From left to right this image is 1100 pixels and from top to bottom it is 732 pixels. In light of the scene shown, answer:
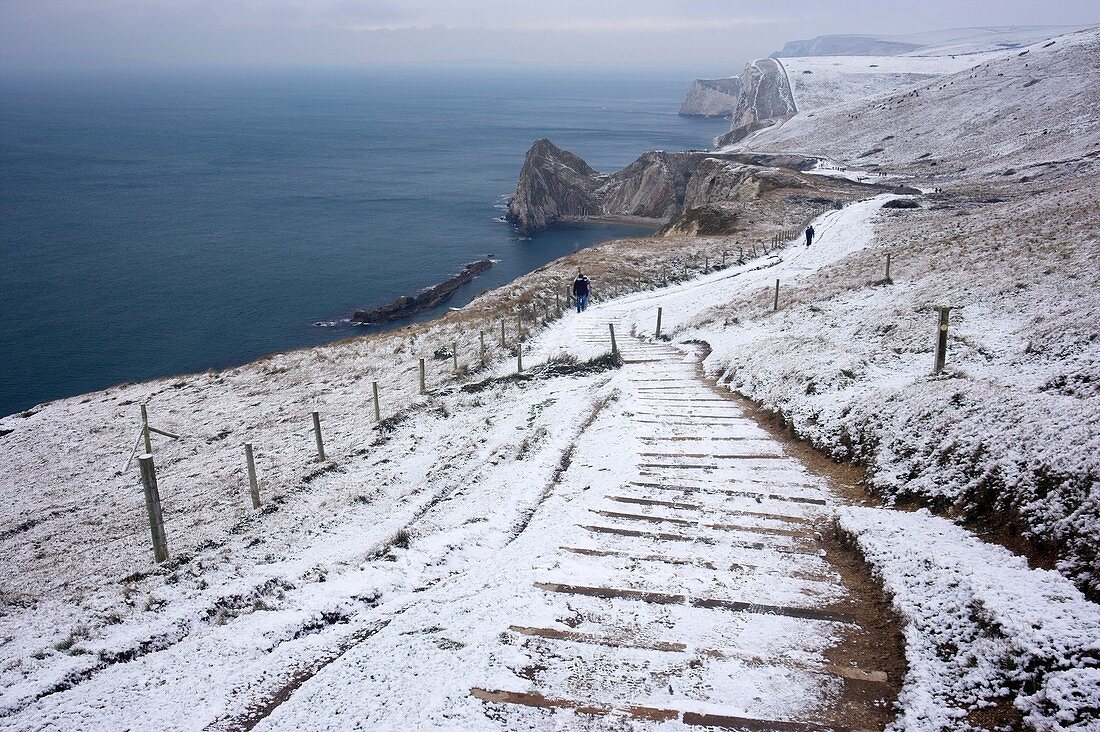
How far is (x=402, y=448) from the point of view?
15.5m

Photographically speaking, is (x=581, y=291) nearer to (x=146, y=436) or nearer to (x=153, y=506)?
(x=146, y=436)

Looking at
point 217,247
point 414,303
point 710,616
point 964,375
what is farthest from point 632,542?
point 217,247

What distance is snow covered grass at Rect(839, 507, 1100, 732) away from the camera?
5.13 m

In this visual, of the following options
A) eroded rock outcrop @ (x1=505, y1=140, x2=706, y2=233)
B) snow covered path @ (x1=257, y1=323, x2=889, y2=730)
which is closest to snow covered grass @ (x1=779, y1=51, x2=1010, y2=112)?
eroded rock outcrop @ (x1=505, y1=140, x2=706, y2=233)

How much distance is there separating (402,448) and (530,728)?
34.9 ft

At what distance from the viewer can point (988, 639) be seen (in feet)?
19.1

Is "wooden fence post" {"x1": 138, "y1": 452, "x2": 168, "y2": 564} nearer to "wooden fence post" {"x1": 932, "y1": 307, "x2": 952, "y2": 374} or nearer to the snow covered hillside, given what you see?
the snow covered hillside

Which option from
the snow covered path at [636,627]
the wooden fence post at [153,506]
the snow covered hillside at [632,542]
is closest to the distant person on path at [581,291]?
the snow covered hillside at [632,542]

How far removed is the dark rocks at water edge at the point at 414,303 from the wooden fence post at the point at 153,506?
143ft

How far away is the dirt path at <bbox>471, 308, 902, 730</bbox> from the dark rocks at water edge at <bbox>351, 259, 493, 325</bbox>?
4609 cm

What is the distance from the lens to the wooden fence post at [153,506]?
9875 millimetres

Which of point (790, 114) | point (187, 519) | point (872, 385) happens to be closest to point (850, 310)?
point (872, 385)

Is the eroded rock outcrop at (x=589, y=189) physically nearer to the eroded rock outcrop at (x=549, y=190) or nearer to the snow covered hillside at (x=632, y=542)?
the eroded rock outcrop at (x=549, y=190)

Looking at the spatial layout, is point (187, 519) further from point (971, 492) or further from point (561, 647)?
point (971, 492)
